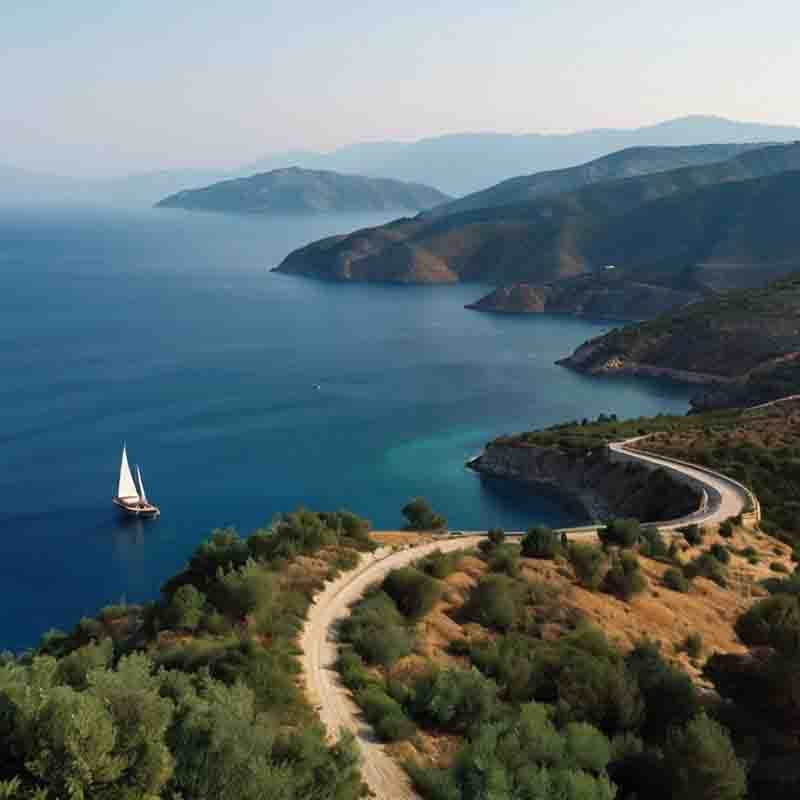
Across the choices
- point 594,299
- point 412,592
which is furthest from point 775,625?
point 594,299

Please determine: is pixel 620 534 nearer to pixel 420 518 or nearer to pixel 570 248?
pixel 420 518

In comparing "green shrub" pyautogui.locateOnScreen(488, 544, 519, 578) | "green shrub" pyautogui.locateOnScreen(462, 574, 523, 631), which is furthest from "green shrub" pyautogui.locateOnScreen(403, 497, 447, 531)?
"green shrub" pyautogui.locateOnScreen(462, 574, 523, 631)

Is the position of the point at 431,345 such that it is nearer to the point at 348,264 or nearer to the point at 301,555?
the point at 348,264

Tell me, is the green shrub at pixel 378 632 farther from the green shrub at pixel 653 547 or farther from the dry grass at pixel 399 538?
the green shrub at pixel 653 547

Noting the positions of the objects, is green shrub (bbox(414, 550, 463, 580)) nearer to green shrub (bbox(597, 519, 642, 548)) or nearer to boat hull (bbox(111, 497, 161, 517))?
green shrub (bbox(597, 519, 642, 548))

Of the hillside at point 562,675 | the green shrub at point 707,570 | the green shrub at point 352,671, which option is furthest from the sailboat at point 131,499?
the green shrub at point 352,671
